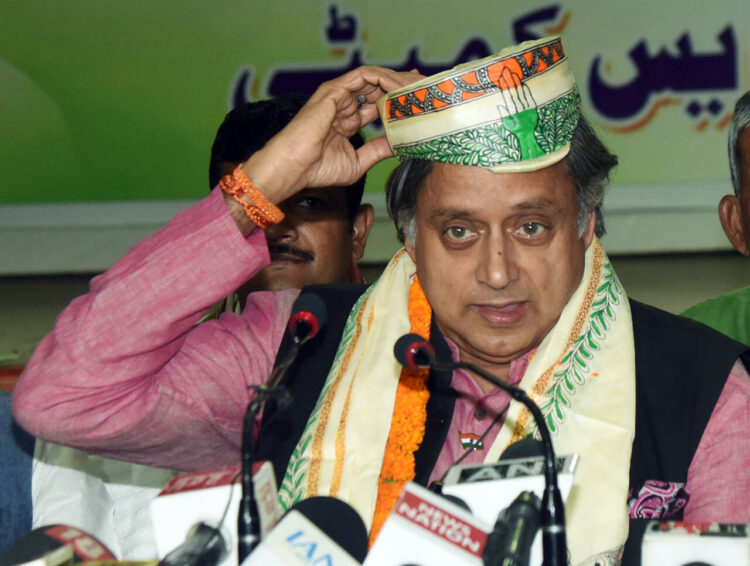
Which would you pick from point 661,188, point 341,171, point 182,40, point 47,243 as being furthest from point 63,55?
point 341,171

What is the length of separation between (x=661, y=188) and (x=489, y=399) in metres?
4.46

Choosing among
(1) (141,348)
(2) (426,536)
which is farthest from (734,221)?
(2) (426,536)

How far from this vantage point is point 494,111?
2.17 metres

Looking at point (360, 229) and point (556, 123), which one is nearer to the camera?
point (556, 123)

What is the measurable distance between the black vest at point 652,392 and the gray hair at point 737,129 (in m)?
0.68

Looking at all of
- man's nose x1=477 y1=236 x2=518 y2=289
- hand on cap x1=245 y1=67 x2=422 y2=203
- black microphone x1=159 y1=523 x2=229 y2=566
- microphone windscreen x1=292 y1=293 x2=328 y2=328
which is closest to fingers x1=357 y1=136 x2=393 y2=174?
hand on cap x1=245 y1=67 x2=422 y2=203

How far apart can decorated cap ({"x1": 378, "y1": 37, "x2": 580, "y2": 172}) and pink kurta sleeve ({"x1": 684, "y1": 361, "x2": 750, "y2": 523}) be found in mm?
595

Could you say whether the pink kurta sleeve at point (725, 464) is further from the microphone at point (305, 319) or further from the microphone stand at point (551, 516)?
the microphone at point (305, 319)

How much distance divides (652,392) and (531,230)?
0.41 m

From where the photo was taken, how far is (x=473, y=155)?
218 centimetres

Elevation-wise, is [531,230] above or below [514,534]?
above

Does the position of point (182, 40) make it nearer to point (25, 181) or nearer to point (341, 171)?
point (25, 181)

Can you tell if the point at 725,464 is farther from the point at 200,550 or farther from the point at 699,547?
the point at 200,550

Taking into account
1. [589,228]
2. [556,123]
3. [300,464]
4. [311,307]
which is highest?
[556,123]
